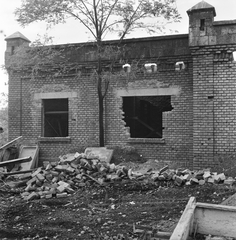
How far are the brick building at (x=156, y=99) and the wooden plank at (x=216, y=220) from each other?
643cm

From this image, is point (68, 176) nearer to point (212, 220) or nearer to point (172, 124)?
point (172, 124)

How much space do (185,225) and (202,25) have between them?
8217 mm

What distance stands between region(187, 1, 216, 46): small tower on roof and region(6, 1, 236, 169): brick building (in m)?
0.03

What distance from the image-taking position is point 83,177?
8109 millimetres

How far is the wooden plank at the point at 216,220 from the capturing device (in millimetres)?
3785

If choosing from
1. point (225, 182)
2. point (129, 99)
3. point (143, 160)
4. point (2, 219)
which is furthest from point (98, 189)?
point (129, 99)

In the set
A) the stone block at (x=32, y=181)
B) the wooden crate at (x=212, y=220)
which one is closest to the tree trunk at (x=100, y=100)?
the stone block at (x=32, y=181)

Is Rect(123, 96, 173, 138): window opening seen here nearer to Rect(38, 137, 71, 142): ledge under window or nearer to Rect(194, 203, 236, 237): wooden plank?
Rect(38, 137, 71, 142): ledge under window

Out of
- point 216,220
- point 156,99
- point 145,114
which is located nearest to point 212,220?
point 216,220

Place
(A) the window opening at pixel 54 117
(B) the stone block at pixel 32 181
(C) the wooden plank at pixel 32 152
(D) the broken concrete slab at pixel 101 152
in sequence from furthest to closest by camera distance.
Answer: (A) the window opening at pixel 54 117 → (C) the wooden plank at pixel 32 152 → (D) the broken concrete slab at pixel 101 152 → (B) the stone block at pixel 32 181

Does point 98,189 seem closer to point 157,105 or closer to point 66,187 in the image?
point 66,187

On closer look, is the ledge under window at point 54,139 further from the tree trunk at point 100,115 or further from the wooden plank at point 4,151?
the tree trunk at point 100,115

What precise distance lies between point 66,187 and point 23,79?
271 inches

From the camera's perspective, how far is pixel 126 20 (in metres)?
10.5
